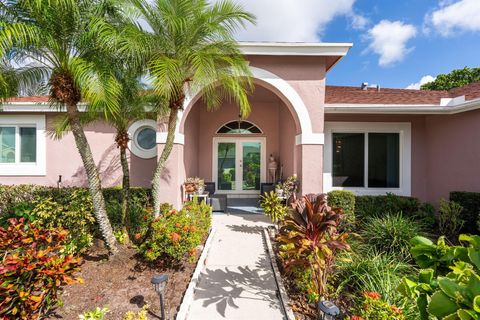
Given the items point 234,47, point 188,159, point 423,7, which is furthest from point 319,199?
point 423,7

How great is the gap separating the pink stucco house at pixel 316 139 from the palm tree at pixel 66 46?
2.96 meters

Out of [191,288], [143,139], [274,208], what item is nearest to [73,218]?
[191,288]

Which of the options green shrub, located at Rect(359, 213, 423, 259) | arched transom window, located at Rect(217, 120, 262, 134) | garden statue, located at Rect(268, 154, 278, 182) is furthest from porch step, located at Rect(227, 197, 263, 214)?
green shrub, located at Rect(359, 213, 423, 259)

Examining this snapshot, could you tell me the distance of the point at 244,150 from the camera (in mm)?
11453

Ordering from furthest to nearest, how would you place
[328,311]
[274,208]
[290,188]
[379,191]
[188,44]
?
1. [379,191]
2. [290,188]
3. [274,208]
4. [188,44]
5. [328,311]

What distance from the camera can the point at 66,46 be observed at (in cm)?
447

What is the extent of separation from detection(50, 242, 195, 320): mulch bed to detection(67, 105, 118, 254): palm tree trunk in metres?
0.44

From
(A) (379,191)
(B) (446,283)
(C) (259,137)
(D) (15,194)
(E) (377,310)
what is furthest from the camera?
(C) (259,137)

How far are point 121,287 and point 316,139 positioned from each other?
6.63 meters

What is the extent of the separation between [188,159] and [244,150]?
3408mm

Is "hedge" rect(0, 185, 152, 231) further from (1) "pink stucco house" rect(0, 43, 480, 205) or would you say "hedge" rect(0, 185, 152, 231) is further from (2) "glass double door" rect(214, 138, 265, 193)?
(2) "glass double door" rect(214, 138, 265, 193)

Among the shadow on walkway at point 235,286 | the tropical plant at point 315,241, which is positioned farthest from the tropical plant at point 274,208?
the tropical plant at point 315,241

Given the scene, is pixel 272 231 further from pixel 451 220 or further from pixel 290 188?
pixel 451 220

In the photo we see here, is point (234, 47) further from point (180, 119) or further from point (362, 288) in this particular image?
point (362, 288)
